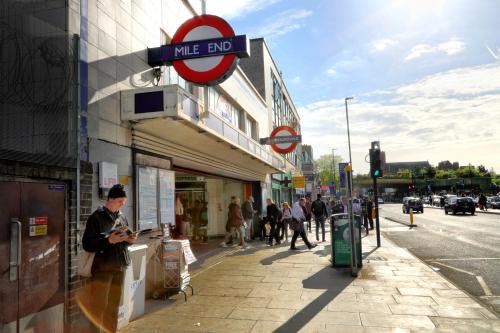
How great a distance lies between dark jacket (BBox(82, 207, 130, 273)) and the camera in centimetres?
384

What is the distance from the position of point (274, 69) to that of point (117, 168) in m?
22.7

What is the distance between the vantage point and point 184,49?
7055 mm

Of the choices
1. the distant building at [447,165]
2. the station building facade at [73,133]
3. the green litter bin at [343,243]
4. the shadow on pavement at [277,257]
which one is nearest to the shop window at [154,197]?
the station building facade at [73,133]

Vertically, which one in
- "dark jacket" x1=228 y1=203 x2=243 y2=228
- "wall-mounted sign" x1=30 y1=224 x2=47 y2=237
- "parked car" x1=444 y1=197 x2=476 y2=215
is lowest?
"parked car" x1=444 y1=197 x2=476 y2=215

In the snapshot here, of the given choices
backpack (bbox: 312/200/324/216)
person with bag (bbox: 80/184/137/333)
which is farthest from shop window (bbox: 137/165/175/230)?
backpack (bbox: 312/200/324/216)

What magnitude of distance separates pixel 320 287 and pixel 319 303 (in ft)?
3.64

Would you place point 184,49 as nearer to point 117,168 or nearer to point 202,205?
point 117,168

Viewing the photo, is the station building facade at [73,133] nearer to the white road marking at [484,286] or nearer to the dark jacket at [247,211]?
the dark jacket at [247,211]

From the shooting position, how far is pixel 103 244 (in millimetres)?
3850

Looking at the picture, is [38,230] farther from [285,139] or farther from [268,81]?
[268,81]

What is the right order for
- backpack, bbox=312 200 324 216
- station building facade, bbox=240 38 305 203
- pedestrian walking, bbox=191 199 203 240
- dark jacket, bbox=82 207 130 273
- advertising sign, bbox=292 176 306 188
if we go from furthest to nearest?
station building facade, bbox=240 38 305 203 < advertising sign, bbox=292 176 306 188 < backpack, bbox=312 200 324 216 < pedestrian walking, bbox=191 199 203 240 < dark jacket, bbox=82 207 130 273

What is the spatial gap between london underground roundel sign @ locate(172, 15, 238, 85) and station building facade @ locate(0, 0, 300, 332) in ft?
1.77

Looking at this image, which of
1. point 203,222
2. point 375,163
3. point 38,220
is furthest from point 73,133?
point 203,222

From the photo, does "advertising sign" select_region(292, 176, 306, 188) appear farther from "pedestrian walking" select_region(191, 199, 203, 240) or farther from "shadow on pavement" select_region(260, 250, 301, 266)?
"shadow on pavement" select_region(260, 250, 301, 266)
